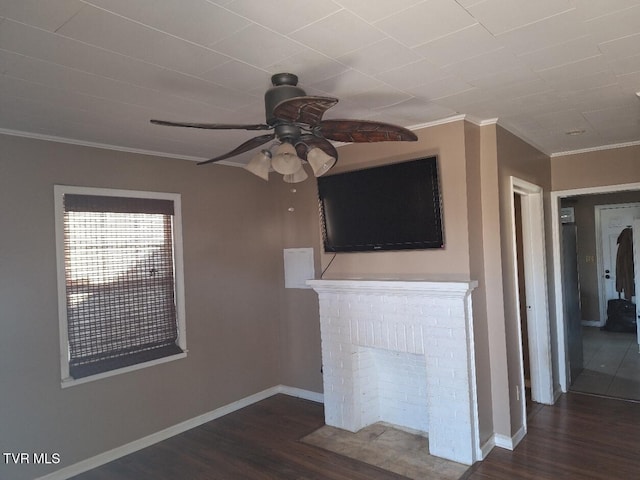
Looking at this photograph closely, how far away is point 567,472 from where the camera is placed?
9.65 ft

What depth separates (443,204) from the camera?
3.22 m

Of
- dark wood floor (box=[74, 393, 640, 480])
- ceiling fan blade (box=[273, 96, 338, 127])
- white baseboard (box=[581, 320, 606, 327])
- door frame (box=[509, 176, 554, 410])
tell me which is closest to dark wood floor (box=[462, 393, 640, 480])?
dark wood floor (box=[74, 393, 640, 480])

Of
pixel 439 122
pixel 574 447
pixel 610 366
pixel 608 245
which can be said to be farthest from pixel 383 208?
pixel 608 245

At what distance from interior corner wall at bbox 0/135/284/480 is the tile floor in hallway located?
3.38 m

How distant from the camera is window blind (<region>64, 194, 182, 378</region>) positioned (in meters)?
3.26

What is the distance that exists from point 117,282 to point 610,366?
215 inches

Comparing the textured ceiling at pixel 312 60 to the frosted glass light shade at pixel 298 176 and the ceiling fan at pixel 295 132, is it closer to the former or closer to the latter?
the ceiling fan at pixel 295 132

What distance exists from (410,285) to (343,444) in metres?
1.39

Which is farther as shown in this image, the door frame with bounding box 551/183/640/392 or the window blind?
the door frame with bounding box 551/183/640/392

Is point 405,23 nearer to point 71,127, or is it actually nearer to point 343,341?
point 71,127

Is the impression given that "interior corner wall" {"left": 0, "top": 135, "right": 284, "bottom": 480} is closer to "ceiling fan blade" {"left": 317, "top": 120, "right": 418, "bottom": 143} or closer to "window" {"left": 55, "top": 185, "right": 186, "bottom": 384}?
"window" {"left": 55, "top": 185, "right": 186, "bottom": 384}

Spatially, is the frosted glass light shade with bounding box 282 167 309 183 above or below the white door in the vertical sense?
above

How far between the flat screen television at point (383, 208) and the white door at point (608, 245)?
568cm

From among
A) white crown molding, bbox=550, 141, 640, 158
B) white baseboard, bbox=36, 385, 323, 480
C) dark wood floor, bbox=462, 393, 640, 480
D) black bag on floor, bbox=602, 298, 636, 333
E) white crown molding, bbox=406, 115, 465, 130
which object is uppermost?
white crown molding, bbox=406, 115, 465, 130
